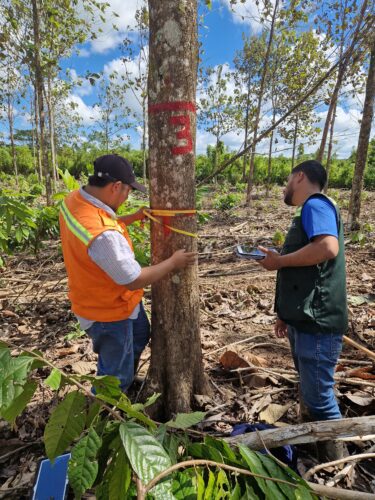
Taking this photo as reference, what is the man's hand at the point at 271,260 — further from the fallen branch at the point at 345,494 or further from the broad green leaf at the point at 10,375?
the broad green leaf at the point at 10,375

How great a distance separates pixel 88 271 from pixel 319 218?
152 cm

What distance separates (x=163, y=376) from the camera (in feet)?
8.49

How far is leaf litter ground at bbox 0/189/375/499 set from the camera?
2404 mm

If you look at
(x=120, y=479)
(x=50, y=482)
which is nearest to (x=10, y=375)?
(x=120, y=479)

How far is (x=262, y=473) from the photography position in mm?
1139

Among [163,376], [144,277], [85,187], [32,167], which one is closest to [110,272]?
[144,277]

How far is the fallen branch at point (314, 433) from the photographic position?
1.96m

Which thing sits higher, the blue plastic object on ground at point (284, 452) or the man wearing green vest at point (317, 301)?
the man wearing green vest at point (317, 301)

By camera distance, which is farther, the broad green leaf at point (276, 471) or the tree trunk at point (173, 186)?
the tree trunk at point (173, 186)

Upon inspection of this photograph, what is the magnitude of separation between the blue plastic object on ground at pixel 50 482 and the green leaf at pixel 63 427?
0.86 meters

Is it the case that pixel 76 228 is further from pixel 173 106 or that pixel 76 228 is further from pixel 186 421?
pixel 186 421

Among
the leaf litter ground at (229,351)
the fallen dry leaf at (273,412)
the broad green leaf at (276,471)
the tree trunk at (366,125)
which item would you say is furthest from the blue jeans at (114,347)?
the tree trunk at (366,125)

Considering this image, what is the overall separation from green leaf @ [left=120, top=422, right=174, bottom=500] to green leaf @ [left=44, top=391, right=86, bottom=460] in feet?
0.51

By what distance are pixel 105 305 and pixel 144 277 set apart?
45 centimetres
